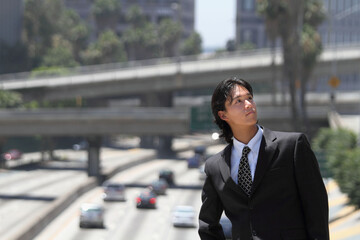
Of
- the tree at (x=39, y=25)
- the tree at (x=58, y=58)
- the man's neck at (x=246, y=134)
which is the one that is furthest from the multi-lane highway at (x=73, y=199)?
the tree at (x=39, y=25)

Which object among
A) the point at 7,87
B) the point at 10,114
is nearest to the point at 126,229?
the point at 10,114

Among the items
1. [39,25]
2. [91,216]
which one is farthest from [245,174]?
[39,25]

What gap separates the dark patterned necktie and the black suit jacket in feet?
0.18

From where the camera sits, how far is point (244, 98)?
5.96 metres

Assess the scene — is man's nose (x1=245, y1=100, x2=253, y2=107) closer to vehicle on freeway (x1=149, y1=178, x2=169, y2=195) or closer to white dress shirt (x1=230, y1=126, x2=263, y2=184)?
white dress shirt (x1=230, y1=126, x2=263, y2=184)

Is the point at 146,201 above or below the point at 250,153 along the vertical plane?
below

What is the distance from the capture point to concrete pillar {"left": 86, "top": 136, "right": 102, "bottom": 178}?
78.6m

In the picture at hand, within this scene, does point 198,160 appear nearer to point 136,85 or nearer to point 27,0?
point 136,85

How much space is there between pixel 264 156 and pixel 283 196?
0.32 m

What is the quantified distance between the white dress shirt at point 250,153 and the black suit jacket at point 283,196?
58 millimetres

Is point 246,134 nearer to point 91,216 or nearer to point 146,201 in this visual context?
point 91,216

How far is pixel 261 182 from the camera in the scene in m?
5.86

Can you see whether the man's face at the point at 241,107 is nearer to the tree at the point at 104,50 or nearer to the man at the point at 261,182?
the man at the point at 261,182

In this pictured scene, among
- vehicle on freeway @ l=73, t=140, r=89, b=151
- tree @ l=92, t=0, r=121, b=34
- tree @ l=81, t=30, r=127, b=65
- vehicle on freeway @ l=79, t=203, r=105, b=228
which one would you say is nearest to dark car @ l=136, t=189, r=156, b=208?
vehicle on freeway @ l=79, t=203, r=105, b=228
